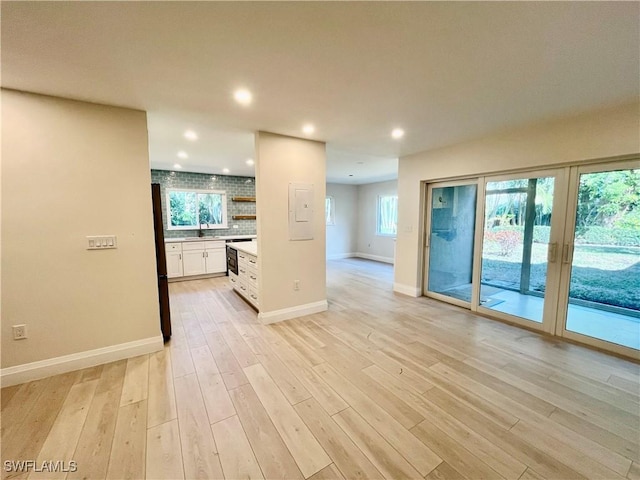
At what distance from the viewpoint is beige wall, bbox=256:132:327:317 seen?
3348 mm

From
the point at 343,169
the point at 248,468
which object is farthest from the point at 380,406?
the point at 343,169

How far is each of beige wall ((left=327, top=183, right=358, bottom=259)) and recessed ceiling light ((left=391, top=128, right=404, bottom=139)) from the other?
5.12 m

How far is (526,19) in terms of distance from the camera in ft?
4.60

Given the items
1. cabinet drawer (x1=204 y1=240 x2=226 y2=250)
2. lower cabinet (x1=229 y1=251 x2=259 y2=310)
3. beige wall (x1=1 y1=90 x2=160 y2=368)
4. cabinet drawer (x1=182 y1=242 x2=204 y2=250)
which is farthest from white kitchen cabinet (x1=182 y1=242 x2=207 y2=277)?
beige wall (x1=1 y1=90 x2=160 y2=368)

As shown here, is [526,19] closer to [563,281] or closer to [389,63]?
[389,63]

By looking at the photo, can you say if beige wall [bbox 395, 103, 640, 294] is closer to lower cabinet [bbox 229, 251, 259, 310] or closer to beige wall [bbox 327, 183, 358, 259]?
lower cabinet [bbox 229, 251, 259, 310]

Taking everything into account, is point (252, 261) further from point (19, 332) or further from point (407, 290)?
point (407, 290)

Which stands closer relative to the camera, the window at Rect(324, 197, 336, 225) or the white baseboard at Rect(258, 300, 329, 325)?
the white baseboard at Rect(258, 300, 329, 325)

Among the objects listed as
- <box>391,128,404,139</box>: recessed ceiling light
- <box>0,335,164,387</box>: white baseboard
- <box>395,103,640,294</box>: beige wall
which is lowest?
<box>0,335,164,387</box>: white baseboard

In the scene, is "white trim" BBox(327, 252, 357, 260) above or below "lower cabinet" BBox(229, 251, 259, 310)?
below

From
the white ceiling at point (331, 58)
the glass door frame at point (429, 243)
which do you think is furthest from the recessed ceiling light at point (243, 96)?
the glass door frame at point (429, 243)

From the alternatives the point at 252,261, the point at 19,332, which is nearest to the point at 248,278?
the point at 252,261

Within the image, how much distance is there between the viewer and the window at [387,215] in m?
8.03

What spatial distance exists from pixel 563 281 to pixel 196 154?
5648 mm
